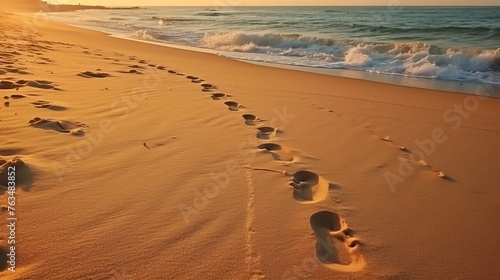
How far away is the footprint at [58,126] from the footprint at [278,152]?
172cm

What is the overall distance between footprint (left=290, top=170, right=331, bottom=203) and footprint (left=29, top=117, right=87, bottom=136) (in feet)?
6.61

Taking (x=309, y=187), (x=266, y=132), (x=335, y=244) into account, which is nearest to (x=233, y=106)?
(x=266, y=132)

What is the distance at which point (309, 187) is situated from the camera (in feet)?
9.14

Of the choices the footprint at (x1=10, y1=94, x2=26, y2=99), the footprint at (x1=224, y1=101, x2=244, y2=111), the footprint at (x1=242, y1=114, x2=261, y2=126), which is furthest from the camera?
the footprint at (x1=224, y1=101, x2=244, y2=111)

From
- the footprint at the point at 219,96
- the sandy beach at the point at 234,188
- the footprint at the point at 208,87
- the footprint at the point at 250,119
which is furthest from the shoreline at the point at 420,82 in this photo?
the footprint at the point at 250,119

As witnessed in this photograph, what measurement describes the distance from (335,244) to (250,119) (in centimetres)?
244

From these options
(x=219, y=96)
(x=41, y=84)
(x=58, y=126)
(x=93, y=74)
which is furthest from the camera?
(x=93, y=74)

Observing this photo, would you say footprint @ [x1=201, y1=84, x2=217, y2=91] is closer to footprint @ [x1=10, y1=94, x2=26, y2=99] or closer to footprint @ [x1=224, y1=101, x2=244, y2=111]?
footprint @ [x1=224, y1=101, x2=244, y2=111]

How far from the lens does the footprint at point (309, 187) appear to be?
8.51ft

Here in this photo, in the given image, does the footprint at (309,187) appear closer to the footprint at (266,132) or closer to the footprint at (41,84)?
the footprint at (266,132)

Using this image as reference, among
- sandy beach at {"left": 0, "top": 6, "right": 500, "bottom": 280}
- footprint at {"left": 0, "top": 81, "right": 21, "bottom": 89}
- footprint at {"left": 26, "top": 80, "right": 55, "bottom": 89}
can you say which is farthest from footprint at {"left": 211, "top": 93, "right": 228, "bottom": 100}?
footprint at {"left": 0, "top": 81, "right": 21, "bottom": 89}

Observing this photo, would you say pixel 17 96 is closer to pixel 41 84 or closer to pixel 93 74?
pixel 41 84

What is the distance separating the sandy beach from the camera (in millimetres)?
1871

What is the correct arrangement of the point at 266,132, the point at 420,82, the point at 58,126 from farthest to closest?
1. the point at 420,82
2. the point at 266,132
3. the point at 58,126
